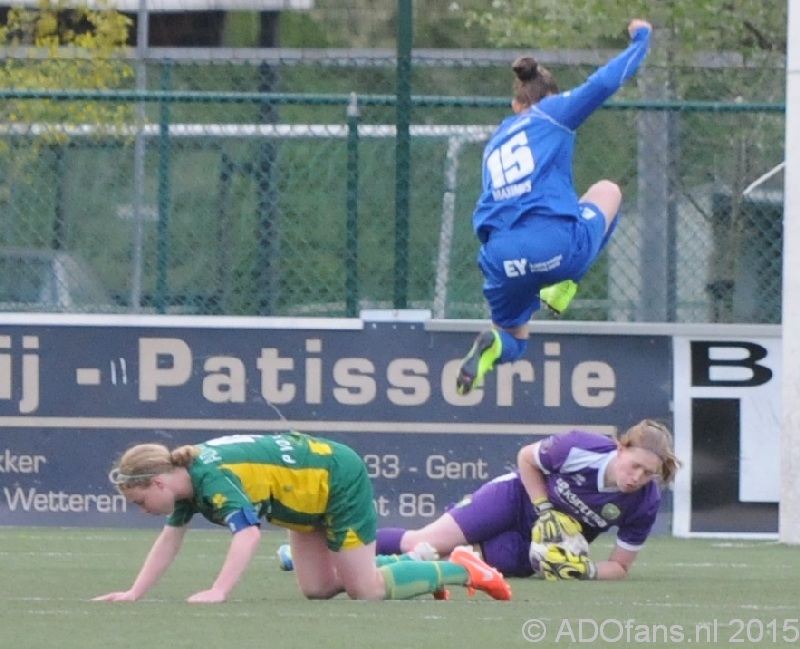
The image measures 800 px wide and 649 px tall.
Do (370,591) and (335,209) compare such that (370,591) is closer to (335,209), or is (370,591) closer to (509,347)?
(509,347)

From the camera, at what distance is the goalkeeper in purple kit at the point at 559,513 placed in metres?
8.89

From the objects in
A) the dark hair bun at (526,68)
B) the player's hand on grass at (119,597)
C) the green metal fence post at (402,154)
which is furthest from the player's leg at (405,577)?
the green metal fence post at (402,154)

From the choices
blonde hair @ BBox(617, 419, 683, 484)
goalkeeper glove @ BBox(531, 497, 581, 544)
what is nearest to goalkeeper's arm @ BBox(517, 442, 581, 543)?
goalkeeper glove @ BBox(531, 497, 581, 544)

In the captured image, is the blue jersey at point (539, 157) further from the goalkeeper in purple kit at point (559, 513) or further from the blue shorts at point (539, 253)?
the goalkeeper in purple kit at point (559, 513)

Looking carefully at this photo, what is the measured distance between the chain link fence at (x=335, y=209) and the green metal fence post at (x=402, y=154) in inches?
0.8

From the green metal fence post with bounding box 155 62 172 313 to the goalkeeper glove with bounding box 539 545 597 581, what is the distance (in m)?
4.04

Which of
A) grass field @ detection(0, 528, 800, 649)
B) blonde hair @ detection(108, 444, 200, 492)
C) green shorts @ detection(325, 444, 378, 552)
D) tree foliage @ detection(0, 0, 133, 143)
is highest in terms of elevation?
tree foliage @ detection(0, 0, 133, 143)

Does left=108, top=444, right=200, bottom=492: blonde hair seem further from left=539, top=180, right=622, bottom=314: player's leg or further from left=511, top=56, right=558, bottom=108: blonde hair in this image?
left=511, top=56, right=558, bottom=108: blonde hair

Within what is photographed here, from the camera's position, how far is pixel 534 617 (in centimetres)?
726

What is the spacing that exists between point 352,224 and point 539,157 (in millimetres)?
2734

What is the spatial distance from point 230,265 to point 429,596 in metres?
4.29

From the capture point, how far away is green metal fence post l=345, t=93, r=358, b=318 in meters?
12.0

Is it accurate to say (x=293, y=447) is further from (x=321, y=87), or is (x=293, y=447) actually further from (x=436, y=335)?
(x=321, y=87)

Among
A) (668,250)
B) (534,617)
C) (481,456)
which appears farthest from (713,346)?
(534,617)
